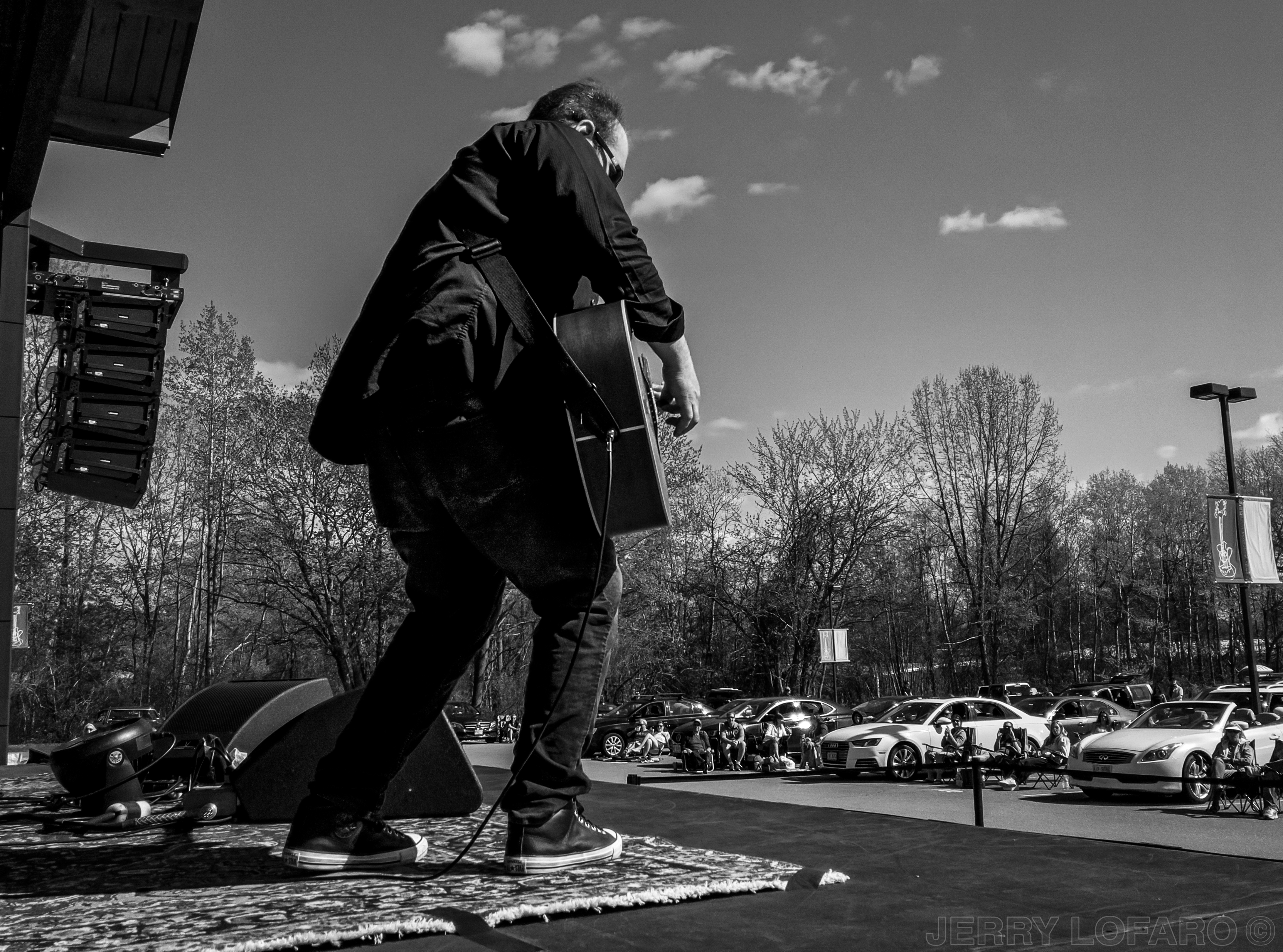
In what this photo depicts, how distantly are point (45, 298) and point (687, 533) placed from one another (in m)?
29.0

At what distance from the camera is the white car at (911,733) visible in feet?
64.8

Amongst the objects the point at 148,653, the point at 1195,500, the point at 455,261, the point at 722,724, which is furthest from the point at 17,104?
the point at 1195,500

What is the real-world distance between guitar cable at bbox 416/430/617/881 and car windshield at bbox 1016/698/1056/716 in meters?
26.7

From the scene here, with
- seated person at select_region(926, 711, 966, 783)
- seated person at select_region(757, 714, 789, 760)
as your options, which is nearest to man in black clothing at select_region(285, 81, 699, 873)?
seated person at select_region(926, 711, 966, 783)

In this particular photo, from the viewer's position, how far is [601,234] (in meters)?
1.69

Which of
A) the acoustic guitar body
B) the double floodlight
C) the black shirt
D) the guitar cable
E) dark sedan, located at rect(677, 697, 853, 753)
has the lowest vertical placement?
dark sedan, located at rect(677, 697, 853, 753)

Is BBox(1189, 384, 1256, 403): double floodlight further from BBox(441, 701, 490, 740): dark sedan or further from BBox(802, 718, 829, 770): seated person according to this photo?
BBox(441, 701, 490, 740): dark sedan

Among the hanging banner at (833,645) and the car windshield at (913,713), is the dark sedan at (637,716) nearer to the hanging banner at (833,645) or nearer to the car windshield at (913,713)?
the hanging banner at (833,645)

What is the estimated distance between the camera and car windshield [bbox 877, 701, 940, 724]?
2089cm

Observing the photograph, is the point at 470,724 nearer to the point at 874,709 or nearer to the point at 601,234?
the point at 874,709

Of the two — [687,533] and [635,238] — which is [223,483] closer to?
[687,533]

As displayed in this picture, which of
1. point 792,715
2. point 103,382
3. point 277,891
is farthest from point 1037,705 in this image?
point 277,891

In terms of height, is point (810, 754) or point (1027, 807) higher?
point (810, 754)

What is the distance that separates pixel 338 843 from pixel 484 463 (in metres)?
0.67
